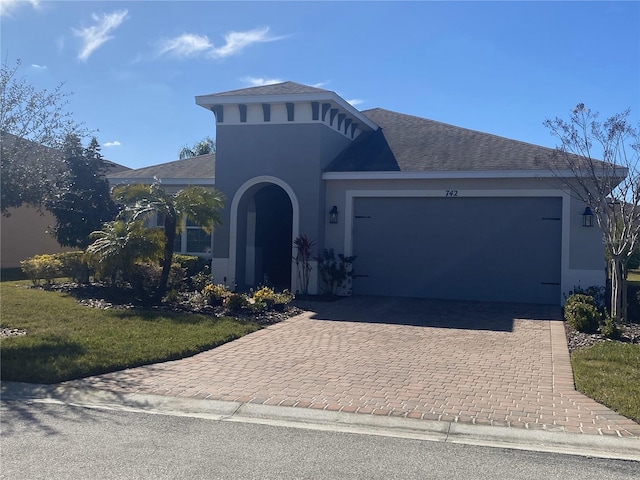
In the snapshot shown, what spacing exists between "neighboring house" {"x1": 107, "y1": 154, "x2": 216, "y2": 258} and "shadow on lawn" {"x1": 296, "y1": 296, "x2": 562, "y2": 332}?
5881 mm

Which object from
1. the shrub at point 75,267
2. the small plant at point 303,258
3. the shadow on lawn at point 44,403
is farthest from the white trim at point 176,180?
the shadow on lawn at point 44,403

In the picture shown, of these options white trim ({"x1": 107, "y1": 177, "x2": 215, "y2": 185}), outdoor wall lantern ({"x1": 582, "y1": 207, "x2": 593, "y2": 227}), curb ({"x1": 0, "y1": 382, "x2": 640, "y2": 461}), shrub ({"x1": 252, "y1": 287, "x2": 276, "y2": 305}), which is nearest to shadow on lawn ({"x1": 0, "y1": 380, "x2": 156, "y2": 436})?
curb ({"x1": 0, "y1": 382, "x2": 640, "y2": 461})

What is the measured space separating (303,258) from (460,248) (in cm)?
414

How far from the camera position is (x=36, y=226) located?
26.7 metres

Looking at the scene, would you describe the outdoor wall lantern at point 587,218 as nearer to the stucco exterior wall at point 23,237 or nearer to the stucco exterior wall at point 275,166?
the stucco exterior wall at point 275,166

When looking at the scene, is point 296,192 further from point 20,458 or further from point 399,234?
Result: point 20,458

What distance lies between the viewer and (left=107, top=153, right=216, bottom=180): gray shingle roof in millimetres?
20844

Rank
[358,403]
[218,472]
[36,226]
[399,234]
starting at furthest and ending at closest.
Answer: [36,226] → [399,234] → [358,403] → [218,472]

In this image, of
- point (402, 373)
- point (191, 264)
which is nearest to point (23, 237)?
point (191, 264)

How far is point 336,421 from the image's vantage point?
21.9 feet

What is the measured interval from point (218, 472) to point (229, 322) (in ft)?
23.4

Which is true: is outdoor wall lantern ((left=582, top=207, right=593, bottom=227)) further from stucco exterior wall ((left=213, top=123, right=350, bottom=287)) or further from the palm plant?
the palm plant

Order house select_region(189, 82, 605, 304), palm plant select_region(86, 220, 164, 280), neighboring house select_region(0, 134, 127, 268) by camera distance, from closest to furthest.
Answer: palm plant select_region(86, 220, 164, 280) < house select_region(189, 82, 605, 304) < neighboring house select_region(0, 134, 127, 268)

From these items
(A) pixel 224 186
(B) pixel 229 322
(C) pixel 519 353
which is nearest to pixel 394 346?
(C) pixel 519 353
